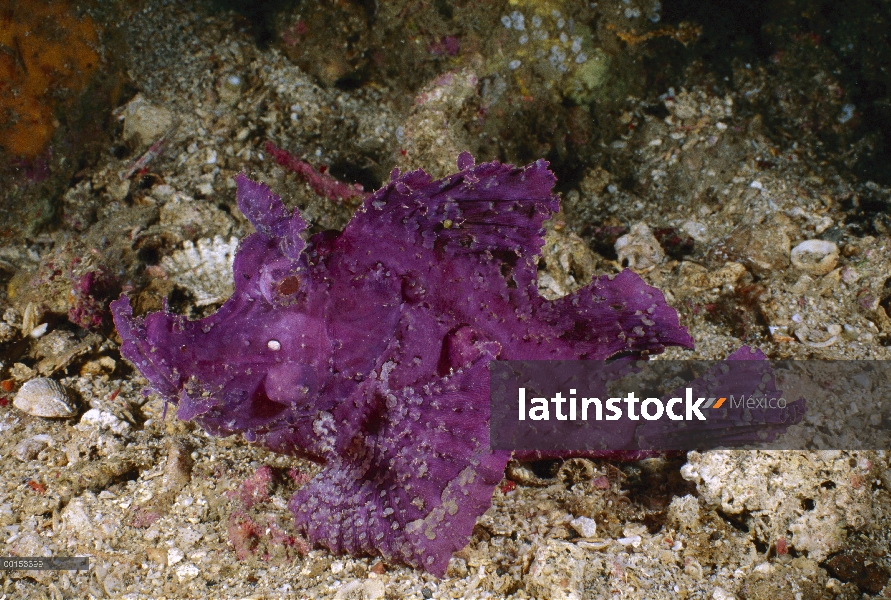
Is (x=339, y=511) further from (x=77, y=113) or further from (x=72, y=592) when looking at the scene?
(x=77, y=113)

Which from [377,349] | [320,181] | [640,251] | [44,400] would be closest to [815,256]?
[640,251]

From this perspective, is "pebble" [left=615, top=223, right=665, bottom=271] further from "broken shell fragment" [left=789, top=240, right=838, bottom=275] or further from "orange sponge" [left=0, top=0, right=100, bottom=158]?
"orange sponge" [left=0, top=0, right=100, bottom=158]

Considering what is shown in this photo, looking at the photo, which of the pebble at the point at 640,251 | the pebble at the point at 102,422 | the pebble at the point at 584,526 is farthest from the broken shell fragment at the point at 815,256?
the pebble at the point at 102,422

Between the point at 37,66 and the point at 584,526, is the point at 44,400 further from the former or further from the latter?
the point at 584,526

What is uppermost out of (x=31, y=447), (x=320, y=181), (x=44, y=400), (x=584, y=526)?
(x=320, y=181)

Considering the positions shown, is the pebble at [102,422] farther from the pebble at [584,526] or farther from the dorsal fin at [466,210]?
the pebble at [584,526]

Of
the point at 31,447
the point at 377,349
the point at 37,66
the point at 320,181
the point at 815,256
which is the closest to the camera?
the point at 377,349
